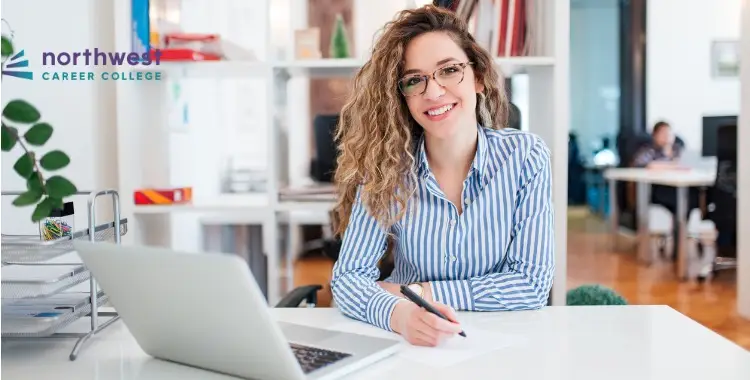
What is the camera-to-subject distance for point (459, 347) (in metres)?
1.17

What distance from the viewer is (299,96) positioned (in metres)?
6.47

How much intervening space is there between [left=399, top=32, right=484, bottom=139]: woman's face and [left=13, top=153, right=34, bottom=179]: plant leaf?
932 mm

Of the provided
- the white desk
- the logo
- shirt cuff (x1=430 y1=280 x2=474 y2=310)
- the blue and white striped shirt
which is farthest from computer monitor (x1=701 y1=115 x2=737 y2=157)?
shirt cuff (x1=430 y1=280 x2=474 y2=310)

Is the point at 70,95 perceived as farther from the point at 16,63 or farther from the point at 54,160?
the point at 54,160

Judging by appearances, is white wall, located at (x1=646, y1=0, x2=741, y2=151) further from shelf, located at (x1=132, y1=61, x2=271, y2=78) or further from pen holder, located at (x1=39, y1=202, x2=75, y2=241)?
pen holder, located at (x1=39, y1=202, x2=75, y2=241)

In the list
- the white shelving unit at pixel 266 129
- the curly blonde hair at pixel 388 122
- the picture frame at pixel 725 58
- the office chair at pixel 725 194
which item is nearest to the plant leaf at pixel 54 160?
the curly blonde hair at pixel 388 122

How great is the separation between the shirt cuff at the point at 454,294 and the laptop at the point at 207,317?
35 centimetres

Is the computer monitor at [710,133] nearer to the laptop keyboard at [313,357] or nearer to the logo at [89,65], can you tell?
the logo at [89,65]

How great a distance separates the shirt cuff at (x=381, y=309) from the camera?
134cm

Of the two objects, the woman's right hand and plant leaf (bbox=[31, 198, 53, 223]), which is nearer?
plant leaf (bbox=[31, 198, 53, 223])

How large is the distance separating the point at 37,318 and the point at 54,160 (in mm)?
358

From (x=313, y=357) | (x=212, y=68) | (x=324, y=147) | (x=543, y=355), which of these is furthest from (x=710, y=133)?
(x=313, y=357)

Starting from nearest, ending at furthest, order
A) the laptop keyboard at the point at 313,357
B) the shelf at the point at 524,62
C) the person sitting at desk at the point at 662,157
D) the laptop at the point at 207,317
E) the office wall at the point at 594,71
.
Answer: the laptop at the point at 207,317, the laptop keyboard at the point at 313,357, the shelf at the point at 524,62, the person sitting at desk at the point at 662,157, the office wall at the point at 594,71

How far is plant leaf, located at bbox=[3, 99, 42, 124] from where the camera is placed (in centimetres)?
93
